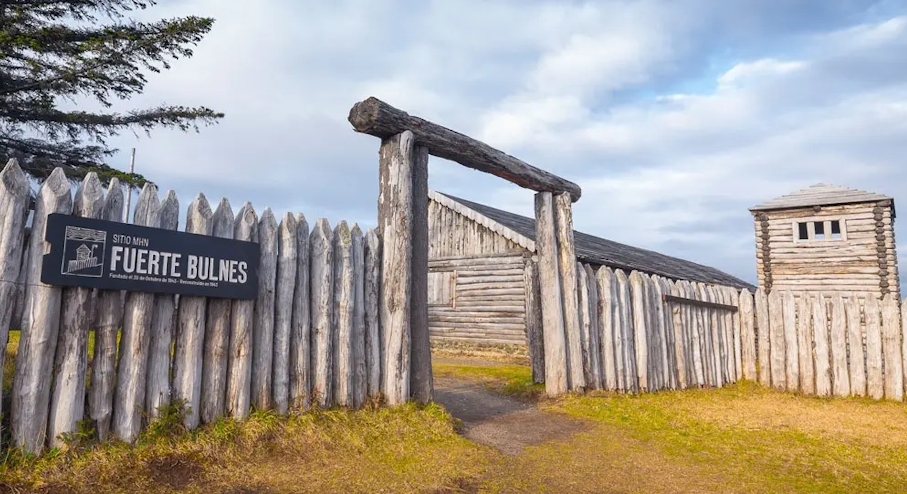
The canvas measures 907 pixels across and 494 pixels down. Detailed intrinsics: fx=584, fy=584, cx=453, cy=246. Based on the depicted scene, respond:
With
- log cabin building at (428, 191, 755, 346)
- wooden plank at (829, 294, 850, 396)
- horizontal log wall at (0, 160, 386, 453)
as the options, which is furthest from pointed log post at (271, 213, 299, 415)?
log cabin building at (428, 191, 755, 346)

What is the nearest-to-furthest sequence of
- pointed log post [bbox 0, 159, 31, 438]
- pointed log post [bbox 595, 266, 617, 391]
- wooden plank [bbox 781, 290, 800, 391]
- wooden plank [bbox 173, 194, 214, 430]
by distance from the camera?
pointed log post [bbox 0, 159, 31, 438] → wooden plank [bbox 173, 194, 214, 430] → pointed log post [bbox 595, 266, 617, 391] → wooden plank [bbox 781, 290, 800, 391]

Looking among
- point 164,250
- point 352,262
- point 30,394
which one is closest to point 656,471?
point 352,262

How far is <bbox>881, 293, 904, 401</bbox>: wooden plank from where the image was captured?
30.1ft

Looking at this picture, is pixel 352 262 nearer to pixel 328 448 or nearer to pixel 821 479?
pixel 328 448

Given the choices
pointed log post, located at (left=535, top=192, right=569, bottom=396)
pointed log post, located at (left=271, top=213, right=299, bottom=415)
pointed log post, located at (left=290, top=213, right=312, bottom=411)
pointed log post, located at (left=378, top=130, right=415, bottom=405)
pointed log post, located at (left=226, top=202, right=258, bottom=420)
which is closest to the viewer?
pointed log post, located at (left=226, top=202, right=258, bottom=420)

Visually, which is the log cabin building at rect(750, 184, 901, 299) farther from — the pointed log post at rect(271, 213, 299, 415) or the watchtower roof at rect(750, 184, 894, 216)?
the pointed log post at rect(271, 213, 299, 415)

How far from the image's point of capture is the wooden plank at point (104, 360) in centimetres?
424

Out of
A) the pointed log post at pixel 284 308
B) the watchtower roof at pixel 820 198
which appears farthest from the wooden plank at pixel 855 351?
the watchtower roof at pixel 820 198

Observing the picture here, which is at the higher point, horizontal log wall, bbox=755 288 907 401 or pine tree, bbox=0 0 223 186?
pine tree, bbox=0 0 223 186

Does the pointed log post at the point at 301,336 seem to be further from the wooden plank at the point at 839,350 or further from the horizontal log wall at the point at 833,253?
the horizontal log wall at the point at 833,253

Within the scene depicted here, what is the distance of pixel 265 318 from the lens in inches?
205

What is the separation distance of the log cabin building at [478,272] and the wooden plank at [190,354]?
11.1m

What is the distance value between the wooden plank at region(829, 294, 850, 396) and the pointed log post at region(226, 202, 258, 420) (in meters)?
9.18

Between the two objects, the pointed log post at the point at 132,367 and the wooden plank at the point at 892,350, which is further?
the wooden plank at the point at 892,350
